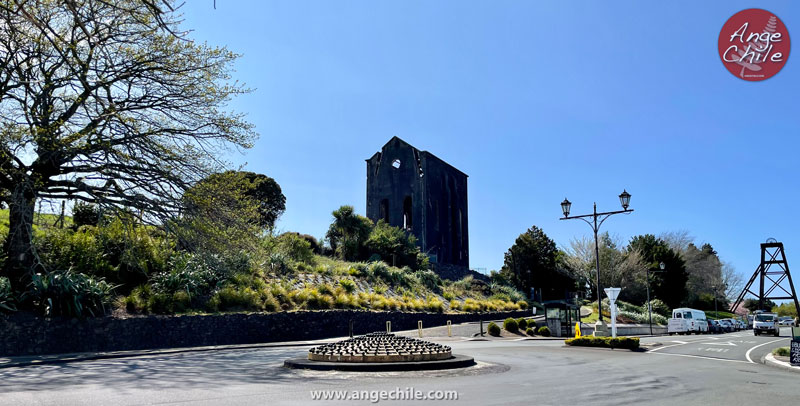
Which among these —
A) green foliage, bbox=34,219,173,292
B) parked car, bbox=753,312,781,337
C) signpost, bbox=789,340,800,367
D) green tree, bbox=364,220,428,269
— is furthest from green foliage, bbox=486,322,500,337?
parked car, bbox=753,312,781,337

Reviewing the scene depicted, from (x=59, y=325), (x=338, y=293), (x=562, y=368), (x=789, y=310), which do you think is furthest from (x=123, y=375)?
(x=789, y=310)

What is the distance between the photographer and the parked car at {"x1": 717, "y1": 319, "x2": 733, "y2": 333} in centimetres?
4803

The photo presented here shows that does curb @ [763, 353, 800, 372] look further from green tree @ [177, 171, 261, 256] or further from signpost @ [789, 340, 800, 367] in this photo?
green tree @ [177, 171, 261, 256]

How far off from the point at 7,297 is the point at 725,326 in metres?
53.0

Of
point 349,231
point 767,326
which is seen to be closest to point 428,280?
point 349,231

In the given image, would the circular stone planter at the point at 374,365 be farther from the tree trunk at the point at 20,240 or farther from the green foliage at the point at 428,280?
the green foliage at the point at 428,280

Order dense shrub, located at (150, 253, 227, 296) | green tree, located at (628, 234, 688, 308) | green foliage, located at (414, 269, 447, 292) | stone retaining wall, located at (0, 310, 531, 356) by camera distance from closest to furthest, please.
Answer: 1. stone retaining wall, located at (0, 310, 531, 356)
2. dense shrub, located at (150, 253, 227, 296)
3. green foliage, located at (414, 269, 447, 292)
4. green tree, located at (628, 234, 688, 308)

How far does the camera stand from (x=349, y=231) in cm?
4425

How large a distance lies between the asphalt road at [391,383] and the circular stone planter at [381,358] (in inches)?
15.4

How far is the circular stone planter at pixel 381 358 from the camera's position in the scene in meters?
11.7

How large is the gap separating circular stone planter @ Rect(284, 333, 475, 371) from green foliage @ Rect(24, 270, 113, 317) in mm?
9430

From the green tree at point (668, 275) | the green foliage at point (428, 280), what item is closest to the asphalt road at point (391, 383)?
the green foliage at point (428, 280)

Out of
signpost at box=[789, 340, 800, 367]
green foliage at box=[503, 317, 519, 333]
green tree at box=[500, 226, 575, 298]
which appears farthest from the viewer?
green tree at box=[500, 226, 575, 298]

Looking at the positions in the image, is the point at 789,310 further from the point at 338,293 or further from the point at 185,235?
the point at 185,235
